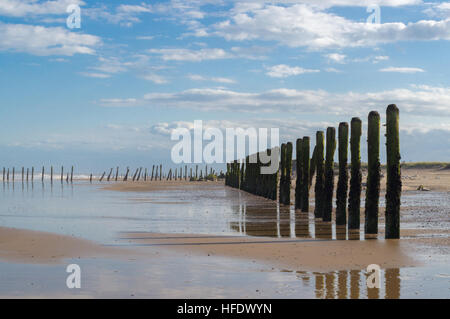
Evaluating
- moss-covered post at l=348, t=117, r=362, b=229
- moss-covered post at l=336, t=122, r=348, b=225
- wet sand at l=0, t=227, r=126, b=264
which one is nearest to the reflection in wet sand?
wet sand at l=0, t=227, r=126, b=264

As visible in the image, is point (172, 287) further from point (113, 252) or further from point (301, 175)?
point (301, 175)

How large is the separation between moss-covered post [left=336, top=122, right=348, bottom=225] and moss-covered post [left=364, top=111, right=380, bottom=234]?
6.54ft

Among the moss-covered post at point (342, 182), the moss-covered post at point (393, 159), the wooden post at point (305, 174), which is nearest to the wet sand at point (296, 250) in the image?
the moss-covered post at point (393, 159)

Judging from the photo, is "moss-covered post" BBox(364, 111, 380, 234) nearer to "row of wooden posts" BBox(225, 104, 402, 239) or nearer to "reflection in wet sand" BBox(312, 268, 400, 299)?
"row of wooden posts" BBox(225, 104, 402, 239)

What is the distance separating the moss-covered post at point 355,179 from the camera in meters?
15.9

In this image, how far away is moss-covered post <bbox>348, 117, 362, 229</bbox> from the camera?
15922 millimetres

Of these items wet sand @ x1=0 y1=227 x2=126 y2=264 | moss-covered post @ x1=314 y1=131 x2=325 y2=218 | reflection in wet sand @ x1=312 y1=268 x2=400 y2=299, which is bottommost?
wet sand @ x1=0 y1=227 x2=126 y2=264

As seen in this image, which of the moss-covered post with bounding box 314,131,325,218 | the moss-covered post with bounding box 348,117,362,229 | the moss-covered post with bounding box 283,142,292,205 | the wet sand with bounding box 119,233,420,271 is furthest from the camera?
the moss-covered post with bounding box 283,142,292,205

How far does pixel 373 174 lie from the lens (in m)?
15.0

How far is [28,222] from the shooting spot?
1817cm

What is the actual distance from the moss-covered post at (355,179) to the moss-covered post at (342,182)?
815 mm
